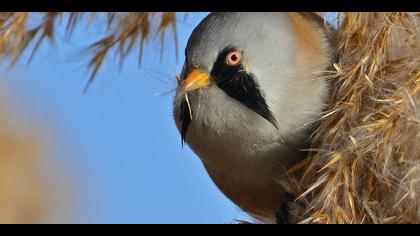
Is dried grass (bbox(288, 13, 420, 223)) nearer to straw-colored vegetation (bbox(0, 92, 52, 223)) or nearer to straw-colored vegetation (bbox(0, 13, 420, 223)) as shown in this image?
straw-colored vegetation (bbox(0, 13, 420, 223))

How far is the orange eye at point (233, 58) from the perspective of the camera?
1.66 metres

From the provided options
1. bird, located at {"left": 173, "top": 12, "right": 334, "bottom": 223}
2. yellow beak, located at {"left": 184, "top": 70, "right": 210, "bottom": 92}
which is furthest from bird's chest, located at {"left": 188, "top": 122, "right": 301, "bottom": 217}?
yellow beak, located at {"left": 184, "top": 70, "right": 210, "bottom": 92}

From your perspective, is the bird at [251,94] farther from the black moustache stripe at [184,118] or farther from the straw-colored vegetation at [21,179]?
the straw-colored vegetation at [21,179]

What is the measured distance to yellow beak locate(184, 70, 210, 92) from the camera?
1640 mm

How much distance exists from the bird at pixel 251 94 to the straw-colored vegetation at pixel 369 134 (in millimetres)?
62

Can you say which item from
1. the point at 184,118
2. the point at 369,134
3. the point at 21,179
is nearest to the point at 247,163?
the point at 184,118

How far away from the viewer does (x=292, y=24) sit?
5.92 feet

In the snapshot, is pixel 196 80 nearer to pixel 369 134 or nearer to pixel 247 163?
pixel 247 163

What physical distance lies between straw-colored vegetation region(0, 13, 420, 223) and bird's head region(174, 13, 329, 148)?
70mm

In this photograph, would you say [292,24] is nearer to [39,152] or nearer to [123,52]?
[123,52]
